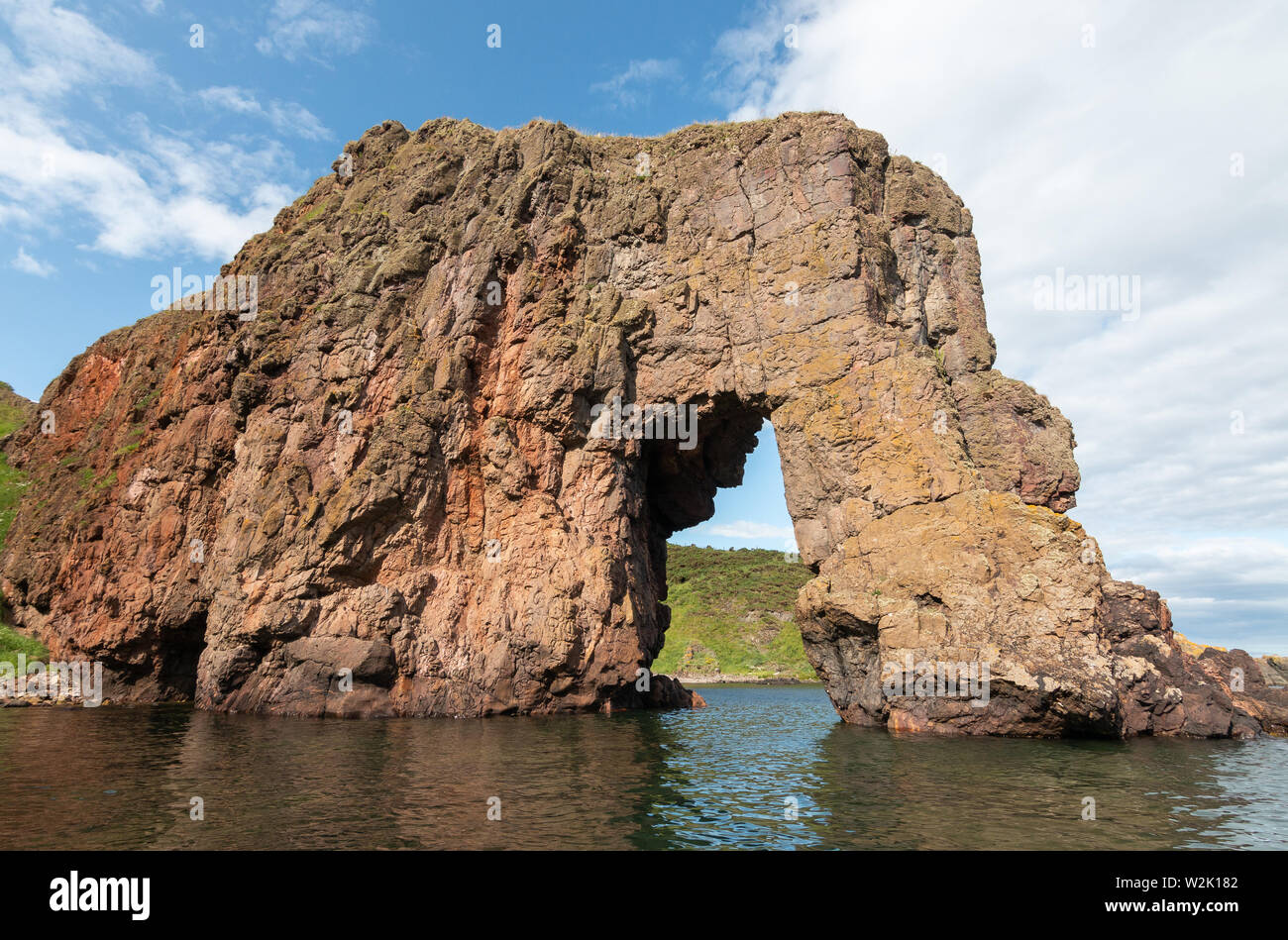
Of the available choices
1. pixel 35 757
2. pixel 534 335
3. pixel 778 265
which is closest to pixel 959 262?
pixel 778 265

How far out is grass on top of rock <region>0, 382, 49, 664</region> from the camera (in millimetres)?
40125

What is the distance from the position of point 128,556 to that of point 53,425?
21507 mm

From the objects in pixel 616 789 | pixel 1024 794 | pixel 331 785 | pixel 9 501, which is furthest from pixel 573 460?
pixel 9 501

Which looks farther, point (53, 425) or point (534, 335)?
point (53, 425)

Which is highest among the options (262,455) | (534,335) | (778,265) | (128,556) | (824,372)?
(778,265)

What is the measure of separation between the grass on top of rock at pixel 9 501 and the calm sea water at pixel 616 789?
18043mm

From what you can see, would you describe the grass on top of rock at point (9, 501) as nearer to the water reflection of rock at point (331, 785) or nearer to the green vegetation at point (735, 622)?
the water reflection of rock at point (331, 785)

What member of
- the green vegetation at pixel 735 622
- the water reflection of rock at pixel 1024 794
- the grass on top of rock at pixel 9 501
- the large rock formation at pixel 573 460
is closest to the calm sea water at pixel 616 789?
the water reflection of rock at pixel 1024 794

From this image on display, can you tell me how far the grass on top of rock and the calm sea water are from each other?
18043 mm

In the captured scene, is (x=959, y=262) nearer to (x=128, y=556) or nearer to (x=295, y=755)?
(x=295, y=755)

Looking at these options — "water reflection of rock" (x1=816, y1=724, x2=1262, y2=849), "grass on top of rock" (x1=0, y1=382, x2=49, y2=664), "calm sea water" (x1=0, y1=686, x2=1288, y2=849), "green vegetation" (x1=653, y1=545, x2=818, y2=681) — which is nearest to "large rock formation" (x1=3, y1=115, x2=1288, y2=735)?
"grass on top of rock" (x1=0, y1=382, x2=49, y2=664)

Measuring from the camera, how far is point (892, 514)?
31141mm

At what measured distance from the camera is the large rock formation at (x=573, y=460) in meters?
29.0
